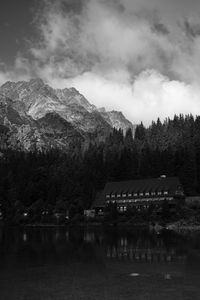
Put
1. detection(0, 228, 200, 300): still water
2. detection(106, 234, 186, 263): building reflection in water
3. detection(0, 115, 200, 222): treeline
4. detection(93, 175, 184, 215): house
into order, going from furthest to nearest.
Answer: detection(0, 115, 200, 222): treeline → detection(93, 175, 184, 215): house → detection(106, 234, 186, 263): building reflection in water → detection(0, 228, 200, 300): still water

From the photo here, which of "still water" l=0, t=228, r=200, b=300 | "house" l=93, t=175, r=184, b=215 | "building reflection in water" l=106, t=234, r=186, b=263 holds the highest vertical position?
"house" l=93, t=175, r=184, b=215

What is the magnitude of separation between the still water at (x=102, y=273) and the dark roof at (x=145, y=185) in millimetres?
74193

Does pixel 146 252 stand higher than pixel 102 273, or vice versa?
pixel 146 252

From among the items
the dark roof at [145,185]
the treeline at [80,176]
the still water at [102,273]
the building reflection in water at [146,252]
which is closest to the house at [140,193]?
the dark roof at [145,185]

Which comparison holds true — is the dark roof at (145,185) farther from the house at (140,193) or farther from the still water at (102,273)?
the still water at (102,273)

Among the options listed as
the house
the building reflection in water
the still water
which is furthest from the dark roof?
the still water

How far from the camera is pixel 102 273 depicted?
38188 millimetres

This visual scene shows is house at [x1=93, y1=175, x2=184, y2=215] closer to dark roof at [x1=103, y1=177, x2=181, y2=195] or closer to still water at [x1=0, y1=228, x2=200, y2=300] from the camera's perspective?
dark roof at [x1=103, y1=177, x2=181, y2=195]

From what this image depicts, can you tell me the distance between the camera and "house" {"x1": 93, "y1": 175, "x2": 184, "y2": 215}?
13138 cm

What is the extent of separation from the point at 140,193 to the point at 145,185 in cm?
328

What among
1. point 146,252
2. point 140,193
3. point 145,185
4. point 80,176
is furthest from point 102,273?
point 80,176

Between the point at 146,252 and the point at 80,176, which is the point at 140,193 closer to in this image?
the point at 80,176

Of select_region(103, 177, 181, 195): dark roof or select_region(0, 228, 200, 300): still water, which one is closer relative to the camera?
select_region(0, 228, 200, 300): still water

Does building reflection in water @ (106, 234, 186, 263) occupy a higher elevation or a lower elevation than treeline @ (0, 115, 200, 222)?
lower
